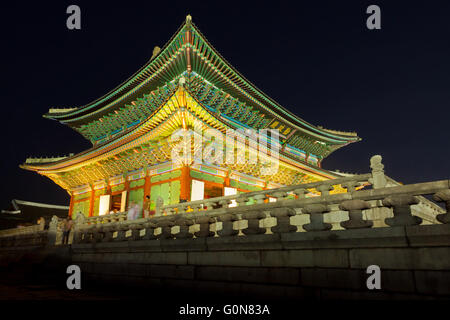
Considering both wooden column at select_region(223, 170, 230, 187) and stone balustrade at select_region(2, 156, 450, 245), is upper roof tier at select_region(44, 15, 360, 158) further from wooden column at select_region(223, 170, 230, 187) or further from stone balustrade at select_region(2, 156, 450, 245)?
stone balustrade at select_region(2, 156, 450, 245)

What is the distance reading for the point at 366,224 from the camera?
4898 mm

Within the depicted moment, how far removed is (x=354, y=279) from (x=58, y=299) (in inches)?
239

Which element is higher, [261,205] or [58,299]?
[261,205]

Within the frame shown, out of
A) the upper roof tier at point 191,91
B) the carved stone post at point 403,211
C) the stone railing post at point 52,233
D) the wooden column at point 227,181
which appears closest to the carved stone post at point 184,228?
the carved stone post at point 403,211

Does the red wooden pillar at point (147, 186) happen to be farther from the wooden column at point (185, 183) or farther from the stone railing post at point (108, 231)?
the stone railing post at point (108, 231)

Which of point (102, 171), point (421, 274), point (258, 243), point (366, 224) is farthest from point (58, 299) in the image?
point (102, 171)

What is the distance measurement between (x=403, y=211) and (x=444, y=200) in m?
0.58

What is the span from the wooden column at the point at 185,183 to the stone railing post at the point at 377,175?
9389 millimetres

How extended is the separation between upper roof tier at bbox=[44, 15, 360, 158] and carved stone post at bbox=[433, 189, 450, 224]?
494 inches

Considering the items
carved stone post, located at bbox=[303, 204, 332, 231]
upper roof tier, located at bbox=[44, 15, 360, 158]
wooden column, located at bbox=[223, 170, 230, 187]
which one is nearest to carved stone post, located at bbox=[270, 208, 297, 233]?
carved stone post, located at bbox=[303, 204, 332, 231]

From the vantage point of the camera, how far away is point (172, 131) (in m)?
14.8

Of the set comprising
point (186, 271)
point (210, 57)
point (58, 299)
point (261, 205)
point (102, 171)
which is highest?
point (210, 57)

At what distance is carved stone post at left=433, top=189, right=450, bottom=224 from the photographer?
165 inches
